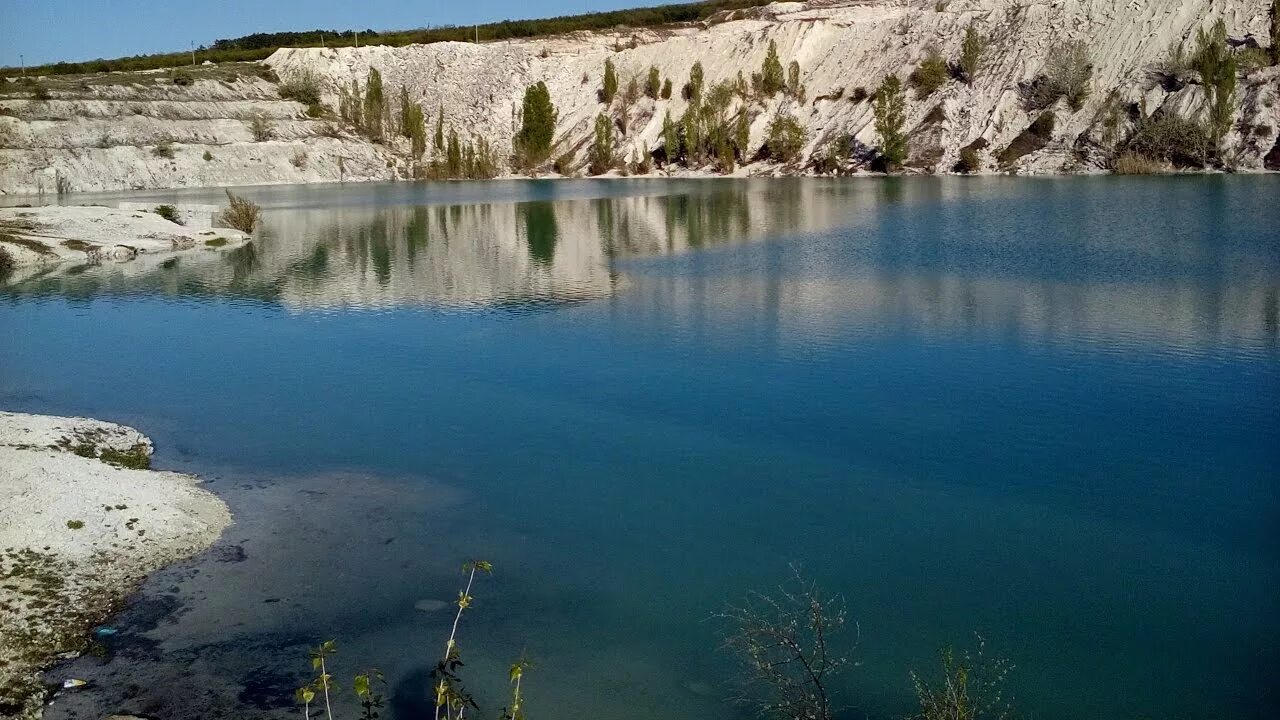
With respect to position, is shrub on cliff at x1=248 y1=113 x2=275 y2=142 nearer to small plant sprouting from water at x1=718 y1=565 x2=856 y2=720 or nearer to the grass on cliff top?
the grass on cliff top

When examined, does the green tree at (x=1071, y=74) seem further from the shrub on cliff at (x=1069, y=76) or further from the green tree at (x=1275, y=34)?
the green tree at (x=1275, y=34)

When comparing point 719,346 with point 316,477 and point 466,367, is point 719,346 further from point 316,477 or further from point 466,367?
point 316,477

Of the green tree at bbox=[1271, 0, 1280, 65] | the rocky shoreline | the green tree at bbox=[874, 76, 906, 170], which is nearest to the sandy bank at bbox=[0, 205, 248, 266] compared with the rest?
the rocky shoreline

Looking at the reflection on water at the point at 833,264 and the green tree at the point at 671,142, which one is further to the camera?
the green tree at the point at 671,142

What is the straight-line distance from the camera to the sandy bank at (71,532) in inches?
287

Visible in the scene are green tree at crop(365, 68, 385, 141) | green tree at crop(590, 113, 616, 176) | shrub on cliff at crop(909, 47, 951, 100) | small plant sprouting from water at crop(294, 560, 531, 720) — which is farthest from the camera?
green tree at crop(365, 68, 385, 141)

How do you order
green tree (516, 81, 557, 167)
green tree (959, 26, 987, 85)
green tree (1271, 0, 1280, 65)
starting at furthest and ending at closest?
green tree (516, 81, 557, 167) → green tree (959, 26, 987, 85) → green tree (1271, 0, 1280, 65)

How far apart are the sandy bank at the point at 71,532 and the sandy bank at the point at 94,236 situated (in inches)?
787

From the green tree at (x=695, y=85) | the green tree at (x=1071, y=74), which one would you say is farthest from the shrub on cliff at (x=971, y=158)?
the green tree at (x=695, y=85)

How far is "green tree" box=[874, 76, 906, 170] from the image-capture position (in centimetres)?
5431

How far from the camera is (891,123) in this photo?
180ft

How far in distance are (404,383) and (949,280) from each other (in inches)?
401

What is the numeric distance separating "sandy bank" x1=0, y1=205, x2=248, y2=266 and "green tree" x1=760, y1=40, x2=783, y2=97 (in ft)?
123

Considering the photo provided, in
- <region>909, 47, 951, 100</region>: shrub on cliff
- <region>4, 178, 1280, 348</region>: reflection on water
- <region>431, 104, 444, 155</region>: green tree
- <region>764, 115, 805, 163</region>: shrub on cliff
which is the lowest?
<region>4, 178, 1280, 348</region>: reflection on water
